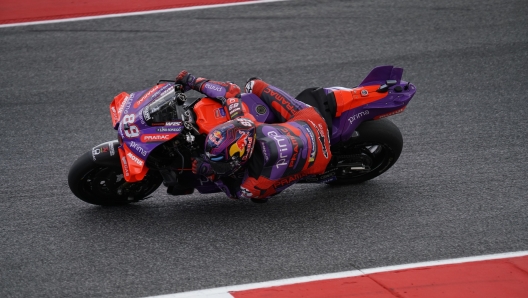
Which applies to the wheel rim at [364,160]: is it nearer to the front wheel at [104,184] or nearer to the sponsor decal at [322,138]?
the sponsor decal at [322,138]

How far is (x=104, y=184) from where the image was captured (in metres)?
6.18

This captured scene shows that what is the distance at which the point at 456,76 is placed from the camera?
29.8ft

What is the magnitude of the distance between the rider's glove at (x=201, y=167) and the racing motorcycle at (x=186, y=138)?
165 millimetres

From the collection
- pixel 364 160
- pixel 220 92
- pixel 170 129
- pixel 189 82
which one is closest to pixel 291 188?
pixel 364 160

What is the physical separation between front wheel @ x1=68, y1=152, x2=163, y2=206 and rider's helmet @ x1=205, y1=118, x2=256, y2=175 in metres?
0.76

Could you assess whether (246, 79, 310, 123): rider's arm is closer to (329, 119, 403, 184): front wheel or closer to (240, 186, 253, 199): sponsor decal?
(329, 119, 403, 184): front wheel

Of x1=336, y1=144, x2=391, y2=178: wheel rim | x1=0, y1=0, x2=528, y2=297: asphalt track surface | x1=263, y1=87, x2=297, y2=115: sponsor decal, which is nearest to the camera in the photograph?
x1=0, y1=0, x2=528, y2=297: asphalt track surface

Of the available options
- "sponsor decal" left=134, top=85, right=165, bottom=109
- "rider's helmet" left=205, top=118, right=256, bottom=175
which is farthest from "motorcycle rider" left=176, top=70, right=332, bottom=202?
"sponsor decal" left=134, top=85, right=165, bottom=109

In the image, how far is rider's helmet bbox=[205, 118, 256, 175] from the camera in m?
5.51

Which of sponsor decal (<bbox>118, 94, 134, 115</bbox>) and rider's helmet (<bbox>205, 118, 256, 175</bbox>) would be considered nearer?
rider's helmet (<bbox>205, 118, 256, 175</bbox>)

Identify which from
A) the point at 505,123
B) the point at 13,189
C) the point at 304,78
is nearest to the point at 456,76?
the point at 505,123

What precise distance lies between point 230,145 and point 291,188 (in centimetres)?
150

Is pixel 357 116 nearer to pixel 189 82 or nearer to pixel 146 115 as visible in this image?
pixel 189 82

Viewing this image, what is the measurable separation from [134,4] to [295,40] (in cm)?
287
